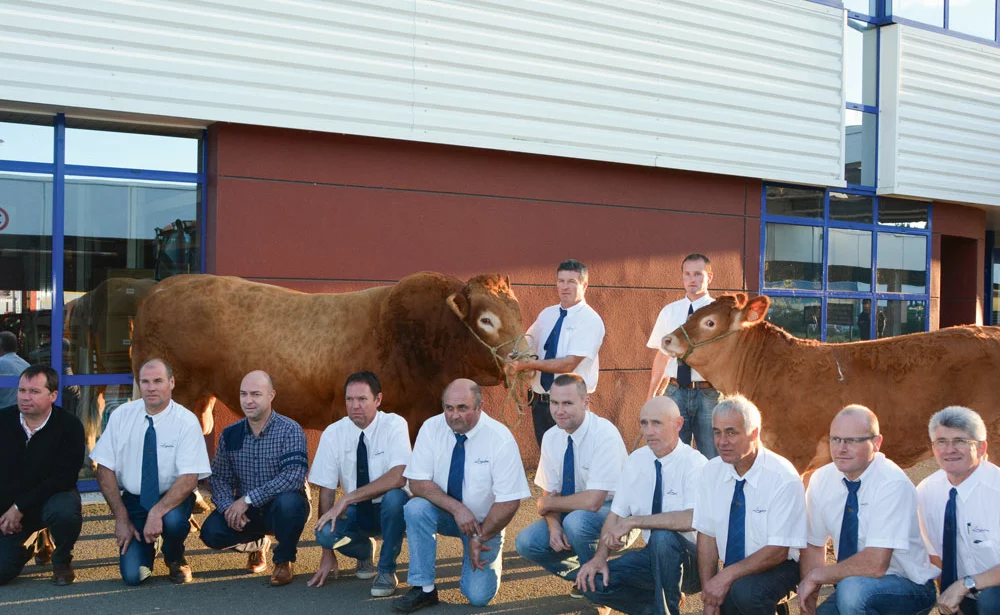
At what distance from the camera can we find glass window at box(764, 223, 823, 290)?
11805mm

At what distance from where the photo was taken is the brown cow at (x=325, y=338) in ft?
23.4

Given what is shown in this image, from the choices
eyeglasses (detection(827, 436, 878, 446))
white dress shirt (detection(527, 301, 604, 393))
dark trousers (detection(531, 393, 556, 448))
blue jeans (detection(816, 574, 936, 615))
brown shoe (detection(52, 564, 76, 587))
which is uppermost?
white dress shirt (detection(527, 301, 604, 393))

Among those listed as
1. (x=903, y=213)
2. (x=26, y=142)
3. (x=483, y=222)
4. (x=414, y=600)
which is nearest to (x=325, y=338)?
(x=414, y=600)

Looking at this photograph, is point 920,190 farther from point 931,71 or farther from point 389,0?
point 389,0

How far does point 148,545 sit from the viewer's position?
5.83m

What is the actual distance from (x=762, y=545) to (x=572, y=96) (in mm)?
6483

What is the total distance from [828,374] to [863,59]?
777 centimetres

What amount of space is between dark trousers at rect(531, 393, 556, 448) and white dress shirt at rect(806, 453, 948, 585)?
8.04 ft

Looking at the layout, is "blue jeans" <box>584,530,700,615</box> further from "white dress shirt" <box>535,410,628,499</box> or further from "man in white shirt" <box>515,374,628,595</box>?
"white dress shirt" <box>535,410,628,499</box>

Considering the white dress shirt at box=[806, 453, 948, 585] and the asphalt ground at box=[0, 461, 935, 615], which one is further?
the asphalt ground at box=[0, 461, 935, 615]

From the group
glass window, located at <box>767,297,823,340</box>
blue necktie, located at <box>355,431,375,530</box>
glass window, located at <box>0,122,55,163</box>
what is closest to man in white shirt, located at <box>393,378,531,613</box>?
blue necktie, located at <box>355,431,375,530</box>

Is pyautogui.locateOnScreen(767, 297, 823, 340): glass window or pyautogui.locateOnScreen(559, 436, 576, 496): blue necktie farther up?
pyautogui.locateOnScreen(767, 297, 823, 340): glass window

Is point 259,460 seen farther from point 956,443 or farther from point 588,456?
point 956,443

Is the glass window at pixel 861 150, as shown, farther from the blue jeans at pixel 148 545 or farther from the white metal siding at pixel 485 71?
the blue jeans at pixel 148 545
